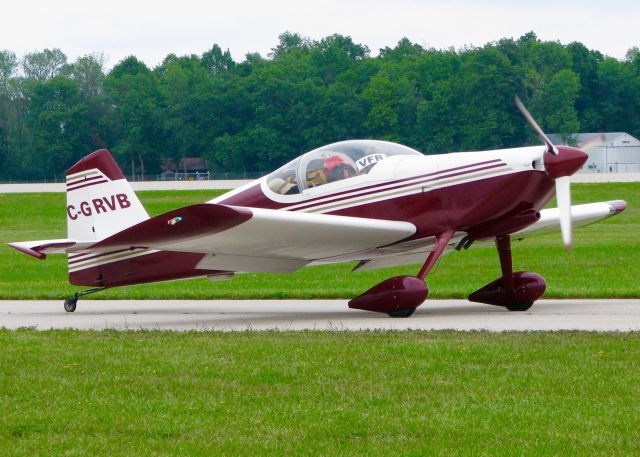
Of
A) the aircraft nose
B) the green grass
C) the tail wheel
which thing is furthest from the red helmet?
the tail wheel

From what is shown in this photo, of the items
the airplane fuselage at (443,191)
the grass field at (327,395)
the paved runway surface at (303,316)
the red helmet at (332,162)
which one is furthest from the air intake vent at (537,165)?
the grass field at (327,395)

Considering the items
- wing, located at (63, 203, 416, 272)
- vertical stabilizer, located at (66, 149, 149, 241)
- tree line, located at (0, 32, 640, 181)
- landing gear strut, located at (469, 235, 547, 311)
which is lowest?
landing gear strut, located at (469, 235, 547, 311)

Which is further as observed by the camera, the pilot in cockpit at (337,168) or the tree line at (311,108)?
the tree line at (311,108)

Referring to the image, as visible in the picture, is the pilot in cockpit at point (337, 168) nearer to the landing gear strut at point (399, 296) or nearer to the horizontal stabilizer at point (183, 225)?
the landing gear strut at point (399, 296)

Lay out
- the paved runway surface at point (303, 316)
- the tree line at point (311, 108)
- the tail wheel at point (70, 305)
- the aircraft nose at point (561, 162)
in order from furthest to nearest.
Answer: the tree line at point (311, 108), the tail wheel at point (70, 305), the aircraft nose at point (561, 162), the paved runway surface at point (303, 316)

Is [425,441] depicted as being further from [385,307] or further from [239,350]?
[385,307]

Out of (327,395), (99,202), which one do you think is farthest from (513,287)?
(327,395)

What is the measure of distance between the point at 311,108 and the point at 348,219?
92736mm

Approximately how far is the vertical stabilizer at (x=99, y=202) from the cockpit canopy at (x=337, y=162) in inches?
94.1

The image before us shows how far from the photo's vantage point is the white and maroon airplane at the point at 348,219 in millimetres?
13641

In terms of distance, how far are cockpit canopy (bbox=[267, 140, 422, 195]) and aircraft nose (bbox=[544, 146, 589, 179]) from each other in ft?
5.79

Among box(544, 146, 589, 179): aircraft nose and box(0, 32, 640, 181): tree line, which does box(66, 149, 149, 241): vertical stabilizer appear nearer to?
box(544, 146, 589, 179): aircraft nose

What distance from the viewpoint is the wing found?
12922 mm

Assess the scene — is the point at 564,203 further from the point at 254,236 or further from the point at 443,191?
the point at 254,236
